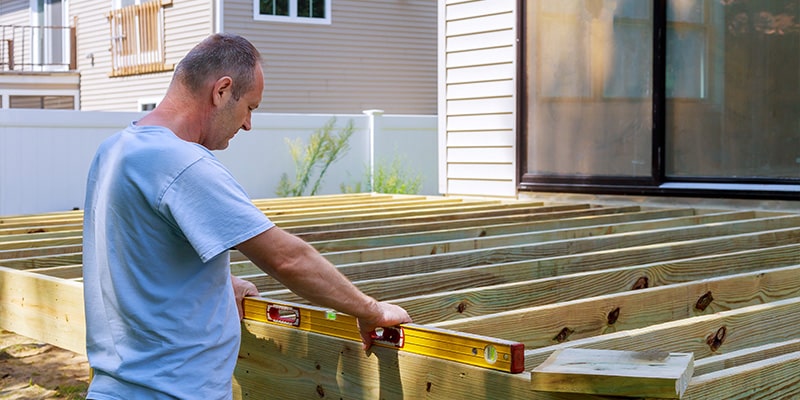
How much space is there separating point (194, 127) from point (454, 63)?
655cm

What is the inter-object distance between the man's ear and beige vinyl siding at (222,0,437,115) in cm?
1455

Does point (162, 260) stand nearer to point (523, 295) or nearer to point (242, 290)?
point (242, 290)

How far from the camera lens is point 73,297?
3902 millimetres

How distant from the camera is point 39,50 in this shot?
74.5ft

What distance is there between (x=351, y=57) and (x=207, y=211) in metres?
15.9

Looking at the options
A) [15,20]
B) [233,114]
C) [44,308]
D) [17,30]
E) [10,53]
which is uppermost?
[15,20]

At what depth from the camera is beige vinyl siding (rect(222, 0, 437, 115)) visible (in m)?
17.0

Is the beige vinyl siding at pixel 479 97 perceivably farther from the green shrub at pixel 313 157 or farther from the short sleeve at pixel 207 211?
the short sleeve at pixel 207 211

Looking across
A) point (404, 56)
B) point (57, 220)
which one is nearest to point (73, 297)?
point (57, 220)

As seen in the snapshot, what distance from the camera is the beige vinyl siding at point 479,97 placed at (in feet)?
27.4

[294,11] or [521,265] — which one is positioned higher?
[294,11]

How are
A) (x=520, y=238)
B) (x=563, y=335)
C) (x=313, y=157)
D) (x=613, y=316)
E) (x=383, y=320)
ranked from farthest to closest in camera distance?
1. (x=313, y=157)
2. (x=520, y=238)
3. (x=613, y=316)
4. (x=563, y=335)
5. (x=383, y=320)

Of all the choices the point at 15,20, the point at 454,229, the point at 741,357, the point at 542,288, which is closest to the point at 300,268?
the point at 741,357

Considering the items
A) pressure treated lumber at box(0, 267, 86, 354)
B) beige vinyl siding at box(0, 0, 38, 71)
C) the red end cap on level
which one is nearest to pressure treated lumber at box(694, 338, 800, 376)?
the red end cap on level
